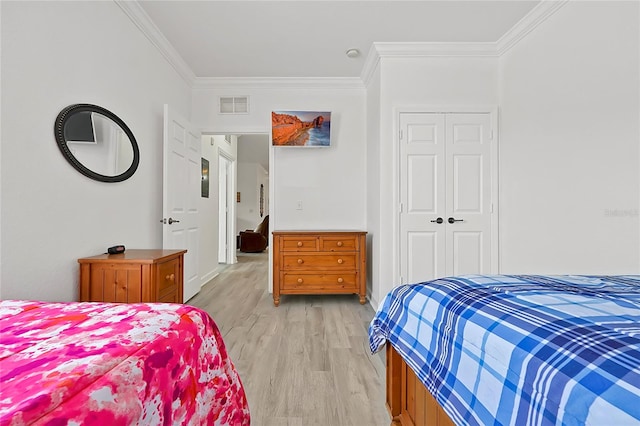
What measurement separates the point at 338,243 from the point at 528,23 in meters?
2.63

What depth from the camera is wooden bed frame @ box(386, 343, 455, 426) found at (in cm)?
102

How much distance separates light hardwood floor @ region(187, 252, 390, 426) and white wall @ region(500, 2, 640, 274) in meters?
1.65

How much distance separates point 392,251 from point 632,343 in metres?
2.47

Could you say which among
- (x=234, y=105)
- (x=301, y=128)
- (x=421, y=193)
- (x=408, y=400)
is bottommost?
(x=408, y=400)

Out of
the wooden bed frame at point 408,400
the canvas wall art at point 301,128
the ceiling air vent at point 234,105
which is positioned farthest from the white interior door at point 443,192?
the ceiling air vent at point 234,105

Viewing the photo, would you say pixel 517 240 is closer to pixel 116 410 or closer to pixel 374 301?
pixel 374 301

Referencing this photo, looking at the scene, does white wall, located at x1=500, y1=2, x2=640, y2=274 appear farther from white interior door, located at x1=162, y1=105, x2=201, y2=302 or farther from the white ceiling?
white interior door, located at x1=162, y1=105, x2=201, y2=302

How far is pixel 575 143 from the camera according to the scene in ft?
7.23

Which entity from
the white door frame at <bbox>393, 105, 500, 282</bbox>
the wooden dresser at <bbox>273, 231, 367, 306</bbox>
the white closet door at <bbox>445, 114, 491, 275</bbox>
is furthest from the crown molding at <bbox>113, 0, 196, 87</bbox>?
the white closet door at <bbox>445, 114, 491, 275</bbox>

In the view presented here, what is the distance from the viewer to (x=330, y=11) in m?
2.51

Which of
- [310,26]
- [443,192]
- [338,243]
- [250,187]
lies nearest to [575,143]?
[443,192]

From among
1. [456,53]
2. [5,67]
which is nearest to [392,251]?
[456,53]

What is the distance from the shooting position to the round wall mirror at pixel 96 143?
5.99ft

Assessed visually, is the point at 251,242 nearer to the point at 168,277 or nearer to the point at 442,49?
the point at 168,277
